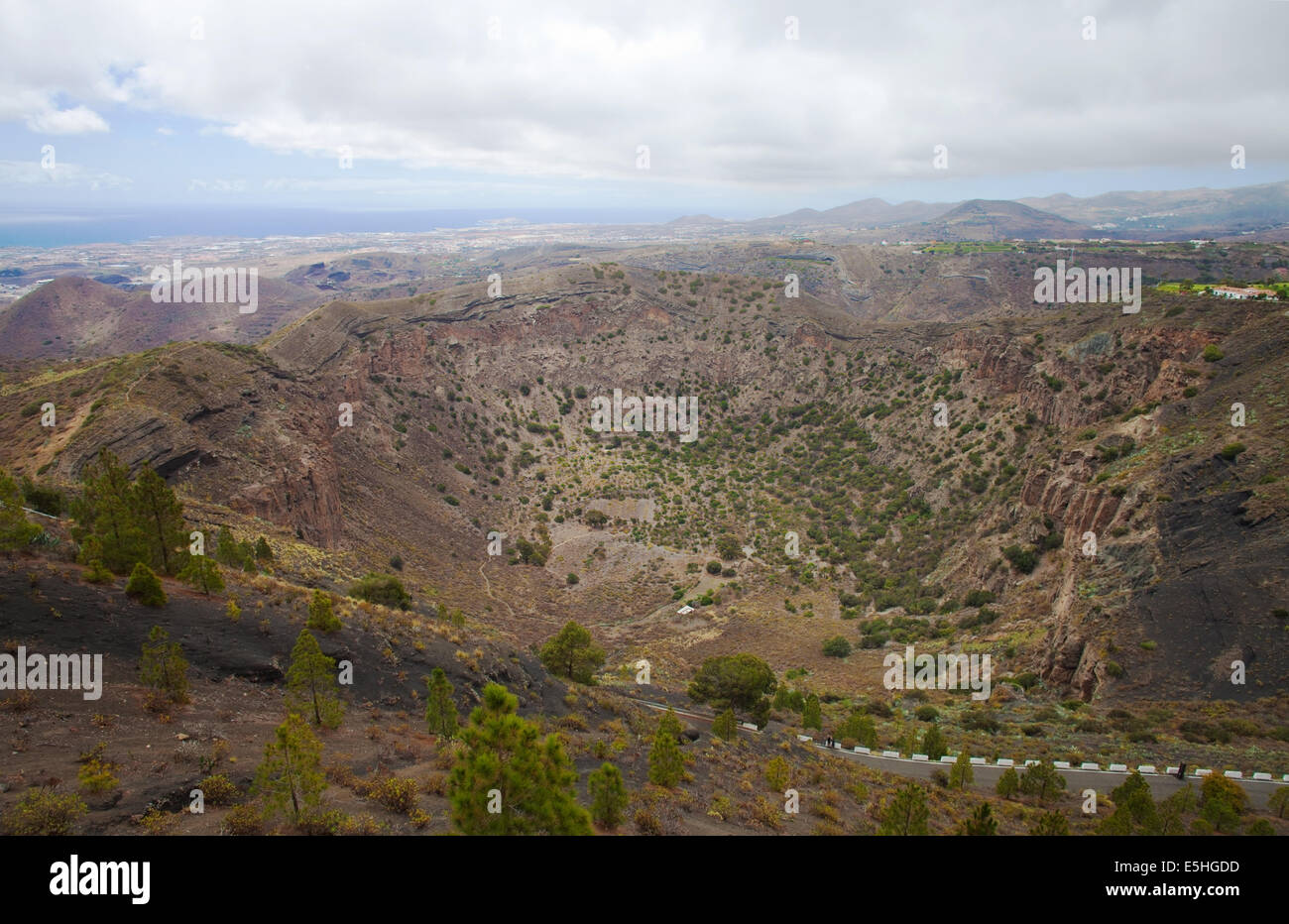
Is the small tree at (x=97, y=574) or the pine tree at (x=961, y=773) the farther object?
the pine tree at (x=961, y=773)

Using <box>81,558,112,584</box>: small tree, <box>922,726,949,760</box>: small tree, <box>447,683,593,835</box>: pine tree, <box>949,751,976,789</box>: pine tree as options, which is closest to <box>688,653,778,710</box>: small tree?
<box>922,726,949,760</box>: small tree

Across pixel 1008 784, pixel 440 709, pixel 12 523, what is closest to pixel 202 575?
pixel 12 523

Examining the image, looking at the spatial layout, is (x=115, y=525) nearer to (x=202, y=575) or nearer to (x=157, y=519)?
(x=157, y=519)

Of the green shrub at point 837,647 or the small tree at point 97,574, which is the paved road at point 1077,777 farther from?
the small tree at point 97,574

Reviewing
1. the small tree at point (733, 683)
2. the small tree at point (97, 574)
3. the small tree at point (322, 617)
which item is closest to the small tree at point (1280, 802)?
the small tree at point (733, 683)

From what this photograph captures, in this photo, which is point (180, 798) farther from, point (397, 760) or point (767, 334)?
point (767, 334)

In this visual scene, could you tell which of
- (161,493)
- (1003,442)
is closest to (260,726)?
(161,493)
